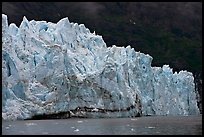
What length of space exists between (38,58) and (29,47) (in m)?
0.94

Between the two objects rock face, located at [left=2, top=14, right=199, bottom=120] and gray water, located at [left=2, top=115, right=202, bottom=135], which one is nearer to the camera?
gray water, located at [left=2, top=115, right=202, bottom=135]

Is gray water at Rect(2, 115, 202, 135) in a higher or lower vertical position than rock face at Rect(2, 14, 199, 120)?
lower

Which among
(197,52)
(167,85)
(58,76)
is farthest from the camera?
(197,52)

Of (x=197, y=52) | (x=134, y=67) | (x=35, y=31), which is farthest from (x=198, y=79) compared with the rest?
(x=35, y=31)

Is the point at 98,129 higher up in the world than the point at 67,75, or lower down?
lower down

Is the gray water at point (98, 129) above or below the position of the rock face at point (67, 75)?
below

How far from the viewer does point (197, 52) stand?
96188mm

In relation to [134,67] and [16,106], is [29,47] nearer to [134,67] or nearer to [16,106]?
[16,106]

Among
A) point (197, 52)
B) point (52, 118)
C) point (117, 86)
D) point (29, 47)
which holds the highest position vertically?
point (197, 52)

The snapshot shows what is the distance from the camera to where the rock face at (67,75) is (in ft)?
89.1

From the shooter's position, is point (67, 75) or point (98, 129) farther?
point (67, 75)

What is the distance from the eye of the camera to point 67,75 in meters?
29.1

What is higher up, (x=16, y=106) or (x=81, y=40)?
(x=81, y=40)

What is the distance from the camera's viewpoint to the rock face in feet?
89.1
